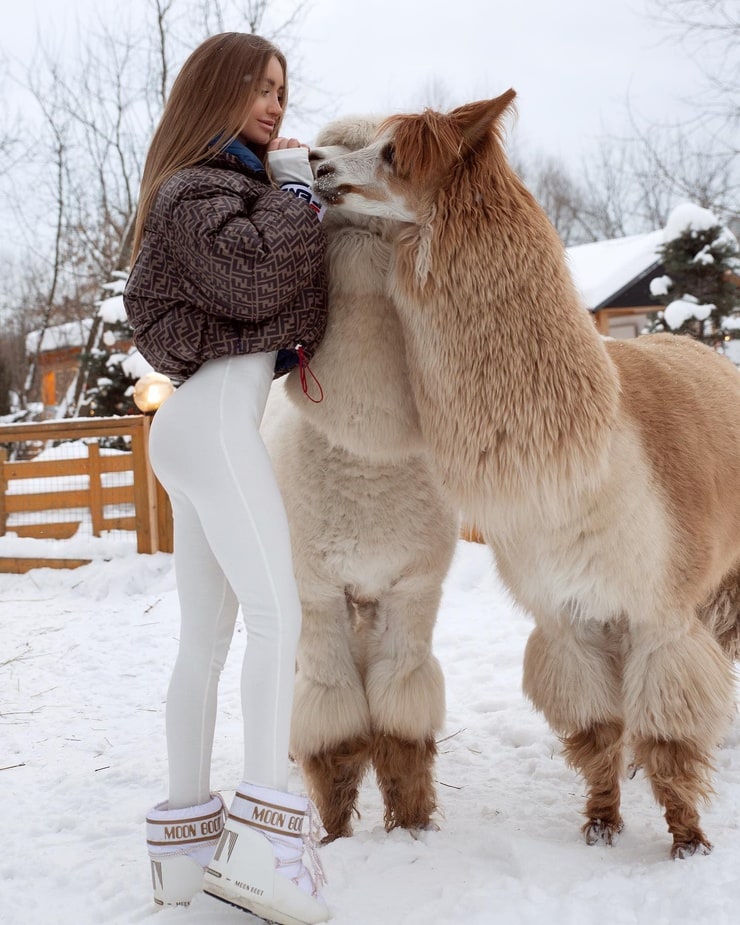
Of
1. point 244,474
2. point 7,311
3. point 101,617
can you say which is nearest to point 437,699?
point 244,474

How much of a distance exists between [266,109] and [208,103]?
0.49 ft

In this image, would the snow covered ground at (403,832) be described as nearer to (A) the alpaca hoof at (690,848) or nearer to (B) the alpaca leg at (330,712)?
(A) the alpaca hoof at (690,848)

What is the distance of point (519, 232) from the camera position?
1.93 meters

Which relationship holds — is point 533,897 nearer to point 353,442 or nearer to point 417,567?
point 417,567

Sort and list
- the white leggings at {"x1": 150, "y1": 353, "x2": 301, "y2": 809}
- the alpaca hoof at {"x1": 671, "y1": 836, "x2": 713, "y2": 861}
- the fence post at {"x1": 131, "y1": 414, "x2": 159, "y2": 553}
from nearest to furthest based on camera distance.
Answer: the white leggings at {"x1": 150, "y1": 353, "x2": 301, "y2": 809} < the alpaca hoof at {"x1": 671, "y1": 836, "x2": 713, "y2": 861} < the fence post at {"x1": 131, "y1": 414, "x2": 159, "y2": 553}

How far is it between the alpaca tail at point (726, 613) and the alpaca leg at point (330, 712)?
1.30 metres

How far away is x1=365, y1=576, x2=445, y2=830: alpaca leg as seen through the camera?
91.6 inches

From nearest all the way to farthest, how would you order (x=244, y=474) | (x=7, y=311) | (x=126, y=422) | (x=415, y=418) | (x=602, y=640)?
(x=244, y=474) → (x=415, y=418) → (x=602, y=640) → (x=126, y=422) → (x=7, y=311)

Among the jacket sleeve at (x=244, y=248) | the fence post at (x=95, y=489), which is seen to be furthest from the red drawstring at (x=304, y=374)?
the fence post at (x=95, y=489)

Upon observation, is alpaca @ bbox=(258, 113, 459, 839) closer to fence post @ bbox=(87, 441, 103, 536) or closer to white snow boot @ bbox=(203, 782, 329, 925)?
white snow boot @ bbox=(203, 782, 329, 925)

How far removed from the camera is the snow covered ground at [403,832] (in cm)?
189

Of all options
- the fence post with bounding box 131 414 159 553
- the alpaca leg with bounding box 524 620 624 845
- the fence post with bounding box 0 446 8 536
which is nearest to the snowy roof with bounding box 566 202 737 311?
the fence post with bounding box 131 414 159 553

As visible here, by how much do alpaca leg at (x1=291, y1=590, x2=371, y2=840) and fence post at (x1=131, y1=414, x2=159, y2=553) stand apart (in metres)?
4.89

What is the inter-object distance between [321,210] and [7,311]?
33777 mm
